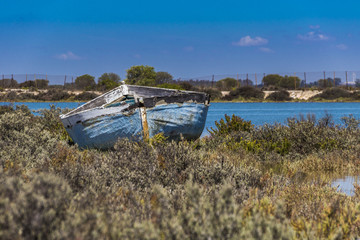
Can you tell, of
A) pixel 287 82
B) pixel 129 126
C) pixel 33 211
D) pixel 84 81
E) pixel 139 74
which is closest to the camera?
pixel 33 211

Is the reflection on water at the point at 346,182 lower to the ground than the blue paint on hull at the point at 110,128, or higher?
lower

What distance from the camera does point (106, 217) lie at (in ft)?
10.6

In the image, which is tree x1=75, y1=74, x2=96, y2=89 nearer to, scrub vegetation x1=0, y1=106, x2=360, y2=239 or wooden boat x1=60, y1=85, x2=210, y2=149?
scrub vegetation x1=0, y1=106, x2=360, y2=239

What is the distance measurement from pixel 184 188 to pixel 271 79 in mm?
83139

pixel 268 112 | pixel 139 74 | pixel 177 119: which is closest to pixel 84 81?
pixel 139 74

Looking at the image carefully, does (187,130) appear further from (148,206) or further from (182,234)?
(182,234)

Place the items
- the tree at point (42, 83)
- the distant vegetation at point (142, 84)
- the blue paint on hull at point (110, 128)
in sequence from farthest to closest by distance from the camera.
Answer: the tree at point (42, 83), the distant vegetation at point (142, 84), the blue paint on hull at point (110, 128)

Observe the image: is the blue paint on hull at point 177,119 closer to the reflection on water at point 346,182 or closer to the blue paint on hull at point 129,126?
the blue paint on hull at point 129,126

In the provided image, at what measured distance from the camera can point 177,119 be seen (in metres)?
10.2

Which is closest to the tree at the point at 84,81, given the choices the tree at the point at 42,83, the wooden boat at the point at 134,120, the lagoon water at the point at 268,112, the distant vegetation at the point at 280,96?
the tree at the point at 42,83

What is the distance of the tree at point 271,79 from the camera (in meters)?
83.8

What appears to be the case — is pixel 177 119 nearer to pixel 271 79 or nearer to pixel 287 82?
pixel 287 82

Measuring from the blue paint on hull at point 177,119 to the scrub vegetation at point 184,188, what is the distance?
65 cm

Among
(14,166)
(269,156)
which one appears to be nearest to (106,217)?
(14,166)
